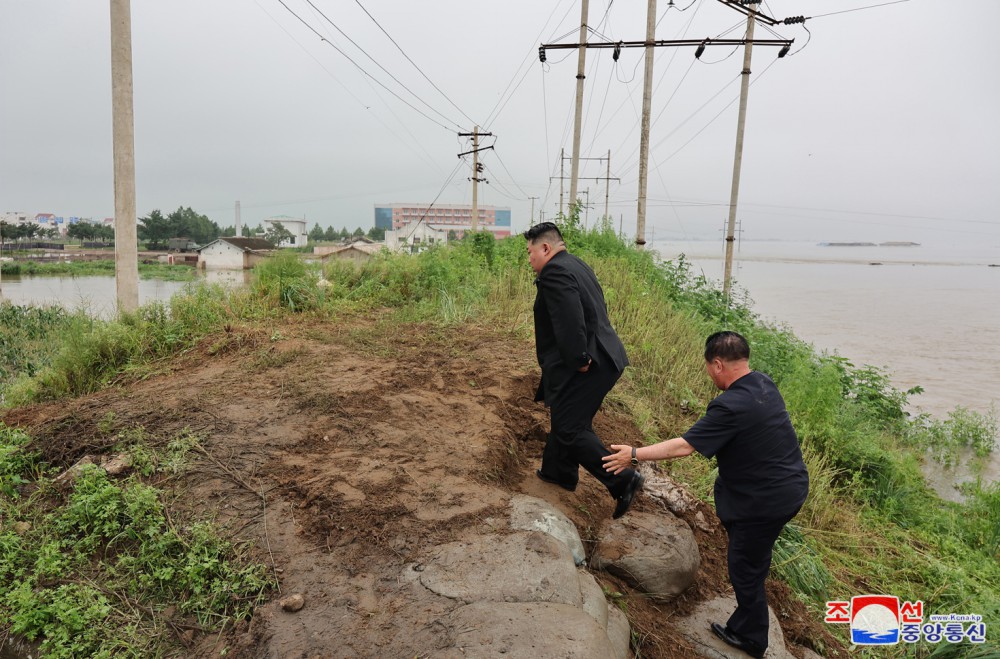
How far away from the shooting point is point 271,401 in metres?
4.77

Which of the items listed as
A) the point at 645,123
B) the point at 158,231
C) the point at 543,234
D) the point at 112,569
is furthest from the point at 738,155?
the point at 158,231

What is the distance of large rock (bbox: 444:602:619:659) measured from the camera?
7.86ft

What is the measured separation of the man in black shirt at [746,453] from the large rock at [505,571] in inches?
23.7

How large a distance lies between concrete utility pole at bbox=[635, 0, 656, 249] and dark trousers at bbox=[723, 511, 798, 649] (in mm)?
11422

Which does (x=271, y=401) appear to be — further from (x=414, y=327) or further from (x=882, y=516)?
(x=882, y=516)

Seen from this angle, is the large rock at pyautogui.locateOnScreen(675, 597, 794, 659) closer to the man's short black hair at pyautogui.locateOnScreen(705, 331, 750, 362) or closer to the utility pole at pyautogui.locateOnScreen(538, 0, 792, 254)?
the man's short black hair at pyautogui.locateOnScreen(705, 331, 750, 362)

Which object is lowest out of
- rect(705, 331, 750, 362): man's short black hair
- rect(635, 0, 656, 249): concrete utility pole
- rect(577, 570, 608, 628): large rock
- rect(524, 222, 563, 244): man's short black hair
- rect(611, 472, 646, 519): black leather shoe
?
rect(577, 570, 608, 628): large rock

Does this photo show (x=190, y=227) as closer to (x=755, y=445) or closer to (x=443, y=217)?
(x=443, y=217)

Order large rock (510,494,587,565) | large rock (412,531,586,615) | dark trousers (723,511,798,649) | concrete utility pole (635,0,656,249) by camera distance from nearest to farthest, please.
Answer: large rock (412,531,586,615) → dark trousers (723,511,798,649) → large rock (510,494,587,565) → concrete utility pole (635,0,656,249)

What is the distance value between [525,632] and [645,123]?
1327 cm

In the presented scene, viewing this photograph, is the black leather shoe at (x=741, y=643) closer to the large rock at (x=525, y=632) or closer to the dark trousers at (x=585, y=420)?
the dark trousers at (x=585, y=420)

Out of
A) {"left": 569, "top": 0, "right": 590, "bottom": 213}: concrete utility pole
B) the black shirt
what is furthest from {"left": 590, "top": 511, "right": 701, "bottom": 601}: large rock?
{"left": 569, "top": 0, "right": 590, "bottom": 213}: concrete utility pole

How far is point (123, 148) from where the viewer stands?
751 centimetres

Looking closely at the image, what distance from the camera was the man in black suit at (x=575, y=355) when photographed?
3596 millimetres
